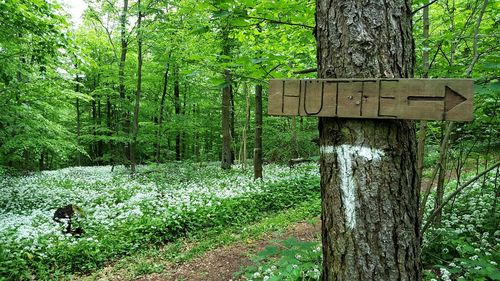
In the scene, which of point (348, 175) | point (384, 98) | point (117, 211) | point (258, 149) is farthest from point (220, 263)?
point (258, 149)

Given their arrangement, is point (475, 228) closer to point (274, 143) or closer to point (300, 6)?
point (300, 6)

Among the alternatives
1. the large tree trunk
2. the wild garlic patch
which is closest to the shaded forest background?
the large tree trunk

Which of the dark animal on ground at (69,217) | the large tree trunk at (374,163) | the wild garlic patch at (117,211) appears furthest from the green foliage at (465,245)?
the dark animal on ground at (69,217)

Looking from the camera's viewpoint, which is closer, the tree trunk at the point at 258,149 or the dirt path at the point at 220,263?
the dirt path at the point at 220,263

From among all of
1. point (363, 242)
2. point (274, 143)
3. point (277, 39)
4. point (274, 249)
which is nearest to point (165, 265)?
point (274, 249)

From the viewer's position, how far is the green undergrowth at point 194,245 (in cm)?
566

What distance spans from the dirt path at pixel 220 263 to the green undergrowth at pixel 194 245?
0.17 metres

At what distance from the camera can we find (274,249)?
291 cm

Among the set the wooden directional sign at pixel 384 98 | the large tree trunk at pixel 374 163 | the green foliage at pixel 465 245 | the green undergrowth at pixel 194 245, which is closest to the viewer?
the wooden directional sign at pixel 384 98

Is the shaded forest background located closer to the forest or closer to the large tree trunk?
the forest

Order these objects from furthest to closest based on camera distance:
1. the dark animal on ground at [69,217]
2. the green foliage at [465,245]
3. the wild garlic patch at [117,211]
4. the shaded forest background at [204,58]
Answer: the dark animal on ground at [69,217] < the wild garlic patch at [117,211] < the shaded forest background at [204,58] < the green foliage at [465,245]

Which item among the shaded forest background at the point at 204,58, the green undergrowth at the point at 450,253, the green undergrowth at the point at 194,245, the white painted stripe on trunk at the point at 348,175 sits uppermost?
the shaded forest background at the point at 204,58

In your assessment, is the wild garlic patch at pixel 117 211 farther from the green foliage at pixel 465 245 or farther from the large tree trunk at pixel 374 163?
the large tree trunk at pixel 374 163

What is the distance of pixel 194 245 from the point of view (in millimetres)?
6711
